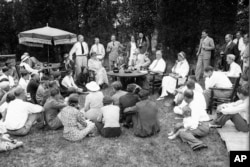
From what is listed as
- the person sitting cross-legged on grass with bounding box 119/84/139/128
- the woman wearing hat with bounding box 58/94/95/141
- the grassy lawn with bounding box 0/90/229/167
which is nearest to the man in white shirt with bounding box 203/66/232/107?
the grassy lawn with bounding box 0/90/229/167

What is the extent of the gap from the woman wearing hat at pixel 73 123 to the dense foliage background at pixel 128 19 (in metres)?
9.31

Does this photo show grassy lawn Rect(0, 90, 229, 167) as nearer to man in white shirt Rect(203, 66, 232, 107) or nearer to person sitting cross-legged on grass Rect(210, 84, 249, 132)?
person sitting cross-legged on grass Rect(210, 84, 249, 132)

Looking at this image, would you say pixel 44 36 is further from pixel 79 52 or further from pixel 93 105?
pixel 93 105

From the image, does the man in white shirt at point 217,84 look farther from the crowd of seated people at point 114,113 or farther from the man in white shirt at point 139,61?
the man in white shirt at point 139,61

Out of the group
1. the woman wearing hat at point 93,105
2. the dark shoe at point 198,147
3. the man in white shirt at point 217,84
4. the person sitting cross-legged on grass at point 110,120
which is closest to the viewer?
the dark shoe at point 198,147

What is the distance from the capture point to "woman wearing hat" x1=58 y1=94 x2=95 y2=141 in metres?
5.71

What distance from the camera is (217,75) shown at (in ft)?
23.8

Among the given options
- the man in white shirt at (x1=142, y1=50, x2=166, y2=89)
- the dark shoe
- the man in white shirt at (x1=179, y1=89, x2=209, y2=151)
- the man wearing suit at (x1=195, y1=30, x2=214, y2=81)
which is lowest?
the dark shoe

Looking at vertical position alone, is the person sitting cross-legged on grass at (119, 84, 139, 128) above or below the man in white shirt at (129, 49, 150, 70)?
below

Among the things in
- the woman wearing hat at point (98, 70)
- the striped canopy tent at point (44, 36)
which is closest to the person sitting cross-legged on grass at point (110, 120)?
the woman wearing hat at point (98, 70)

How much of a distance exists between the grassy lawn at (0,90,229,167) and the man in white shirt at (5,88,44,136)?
0.21 metres

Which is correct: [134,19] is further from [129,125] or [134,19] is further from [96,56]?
[129,125]

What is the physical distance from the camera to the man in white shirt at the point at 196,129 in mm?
5418

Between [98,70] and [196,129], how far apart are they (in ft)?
17.3
